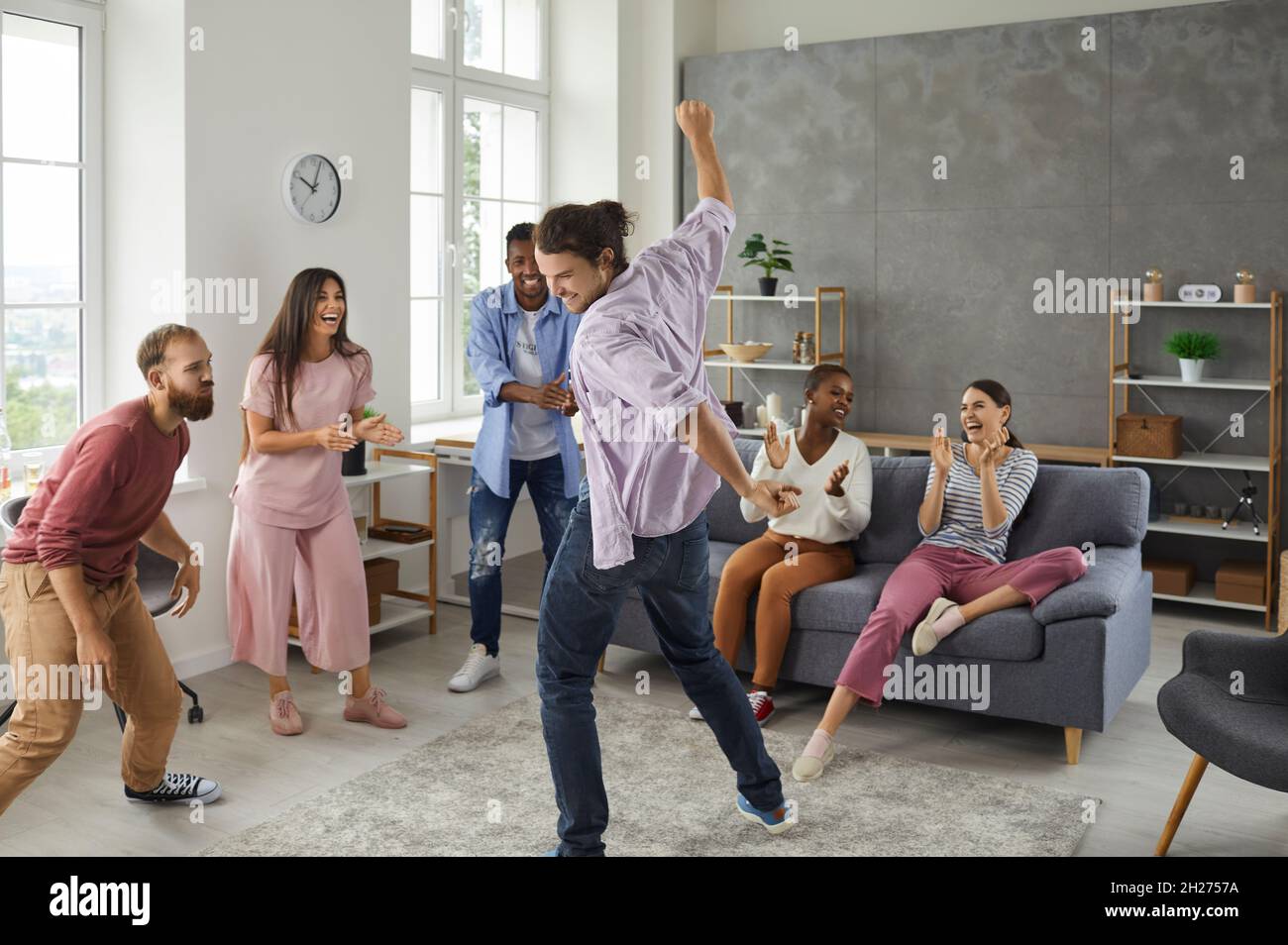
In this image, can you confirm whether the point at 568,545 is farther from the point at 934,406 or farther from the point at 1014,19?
the point at 1014,19

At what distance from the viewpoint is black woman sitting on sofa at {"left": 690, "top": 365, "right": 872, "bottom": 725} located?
4008mm

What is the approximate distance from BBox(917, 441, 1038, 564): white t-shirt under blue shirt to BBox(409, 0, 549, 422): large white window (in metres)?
2.88

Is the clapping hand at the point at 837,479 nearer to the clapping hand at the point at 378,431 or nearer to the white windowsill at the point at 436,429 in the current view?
the clapping hand at the point at 378,431

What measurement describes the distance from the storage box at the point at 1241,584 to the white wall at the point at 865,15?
245 centimetres

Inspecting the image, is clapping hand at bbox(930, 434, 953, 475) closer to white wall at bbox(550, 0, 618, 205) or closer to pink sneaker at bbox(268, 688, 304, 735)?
pink sneaker at bbox(268, 688, 304, 735)

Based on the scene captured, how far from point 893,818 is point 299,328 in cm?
226

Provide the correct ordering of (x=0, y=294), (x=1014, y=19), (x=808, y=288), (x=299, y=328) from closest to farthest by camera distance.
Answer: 1. (x=299, y=328)
2. (x=0, y=294)
3. (x=1014, y=19)
4. (x=808, y=288)

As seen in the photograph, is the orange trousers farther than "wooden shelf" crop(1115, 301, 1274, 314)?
No

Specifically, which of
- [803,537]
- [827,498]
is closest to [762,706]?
[803,537]

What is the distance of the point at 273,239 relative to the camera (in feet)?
15.3

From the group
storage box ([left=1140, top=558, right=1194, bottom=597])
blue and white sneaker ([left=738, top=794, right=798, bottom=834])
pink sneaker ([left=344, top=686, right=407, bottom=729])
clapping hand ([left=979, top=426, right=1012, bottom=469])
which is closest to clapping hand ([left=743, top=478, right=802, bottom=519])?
blue and white sneaker ([left=738, top=794, right=798, bottom=834])

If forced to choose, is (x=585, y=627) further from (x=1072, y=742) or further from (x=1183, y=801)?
Result: (x=1072, y=742)

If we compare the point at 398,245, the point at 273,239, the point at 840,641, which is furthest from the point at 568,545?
the point at 398,245

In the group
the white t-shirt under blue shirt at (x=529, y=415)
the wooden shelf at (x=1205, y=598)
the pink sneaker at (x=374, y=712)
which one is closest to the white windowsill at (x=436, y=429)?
the white t-shirt under blue shirt at (x=529, y=415)
